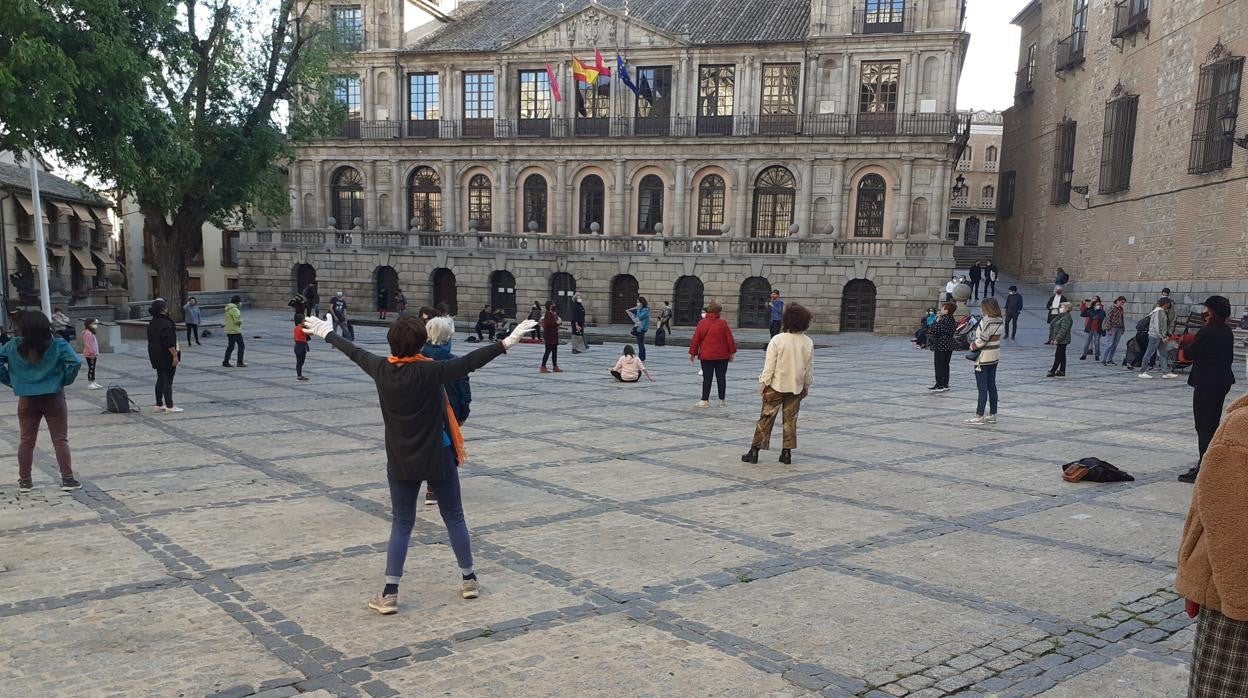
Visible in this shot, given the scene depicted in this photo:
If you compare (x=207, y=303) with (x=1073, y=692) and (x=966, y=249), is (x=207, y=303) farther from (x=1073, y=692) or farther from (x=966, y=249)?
(x=966, y=249)

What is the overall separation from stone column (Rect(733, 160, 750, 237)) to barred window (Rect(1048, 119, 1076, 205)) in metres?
13.5

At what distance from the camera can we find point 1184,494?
25.8ft

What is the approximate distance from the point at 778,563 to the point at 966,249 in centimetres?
6156

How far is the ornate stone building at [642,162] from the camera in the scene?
109 ft

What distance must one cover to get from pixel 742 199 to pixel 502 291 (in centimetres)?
1203

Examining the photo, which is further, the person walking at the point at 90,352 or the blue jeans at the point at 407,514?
the person walking at the point at 90,352

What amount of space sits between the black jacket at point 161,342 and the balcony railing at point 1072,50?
115 feet

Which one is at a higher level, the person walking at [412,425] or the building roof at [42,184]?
the building roof at [42,184]

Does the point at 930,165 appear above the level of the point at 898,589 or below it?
above

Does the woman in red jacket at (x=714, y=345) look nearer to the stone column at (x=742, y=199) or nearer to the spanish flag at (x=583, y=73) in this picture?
the spanish flag at (x=583, y=73)

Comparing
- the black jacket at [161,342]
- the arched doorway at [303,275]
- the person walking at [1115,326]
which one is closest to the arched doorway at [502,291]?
the arched doorway at [303,275]

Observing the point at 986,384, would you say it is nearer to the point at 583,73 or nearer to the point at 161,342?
the point at 161,342

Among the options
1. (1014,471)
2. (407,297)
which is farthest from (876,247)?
(1014,471)

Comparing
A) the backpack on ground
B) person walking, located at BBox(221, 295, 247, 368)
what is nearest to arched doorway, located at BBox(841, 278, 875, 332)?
person walking, located at BBox(221, 295, 247, 368)
